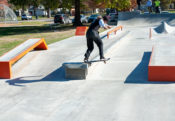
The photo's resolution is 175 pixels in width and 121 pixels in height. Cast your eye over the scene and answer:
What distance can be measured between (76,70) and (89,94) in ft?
5.12

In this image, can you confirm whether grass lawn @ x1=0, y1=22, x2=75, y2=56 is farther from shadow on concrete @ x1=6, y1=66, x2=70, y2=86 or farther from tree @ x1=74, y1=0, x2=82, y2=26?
shadow on concrete @ x1=6, y1=66, x2=70, y2=86

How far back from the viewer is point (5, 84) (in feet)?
27.0

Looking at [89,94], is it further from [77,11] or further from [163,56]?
[77,11]

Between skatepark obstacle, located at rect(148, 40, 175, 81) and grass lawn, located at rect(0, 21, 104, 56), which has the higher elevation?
grass lawn, located at rect(0, 21, 104, 56)

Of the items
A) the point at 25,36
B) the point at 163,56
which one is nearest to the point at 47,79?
the point at 163,56

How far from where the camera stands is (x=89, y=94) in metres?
6.89

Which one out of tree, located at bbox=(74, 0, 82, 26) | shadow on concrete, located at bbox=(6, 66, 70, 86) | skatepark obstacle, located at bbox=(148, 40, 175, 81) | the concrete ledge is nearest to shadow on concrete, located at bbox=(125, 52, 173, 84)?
skatepark obstacle, located at bbox=(148, 40, 175, 81)

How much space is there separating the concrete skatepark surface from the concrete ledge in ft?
0.73

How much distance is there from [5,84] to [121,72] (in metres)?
3.68

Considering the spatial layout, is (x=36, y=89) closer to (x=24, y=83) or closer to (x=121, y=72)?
(x=24, y=83)

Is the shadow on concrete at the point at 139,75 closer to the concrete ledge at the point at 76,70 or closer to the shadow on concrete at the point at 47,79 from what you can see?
the concrete ledge at the point at 76,70

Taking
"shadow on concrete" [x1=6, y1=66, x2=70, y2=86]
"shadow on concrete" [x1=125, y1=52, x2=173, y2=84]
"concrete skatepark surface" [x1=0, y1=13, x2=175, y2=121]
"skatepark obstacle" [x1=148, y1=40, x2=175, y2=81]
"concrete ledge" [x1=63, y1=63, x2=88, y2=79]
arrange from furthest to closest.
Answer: "shadow on concrete" [x1=6, y1=66, x2=70, y2=86]
"concrete ledge" [x1=63, y1=63, x2=88, y2=79]
"shadow on concrete" [x1=125, y1=52, x2=173, y2=84]
"skatepark obstacle" [x1=148, y1=40, x2=175, y2=81]
"concrete skatepark surface" [x1=0, y1=13, x2=175, y2=121]

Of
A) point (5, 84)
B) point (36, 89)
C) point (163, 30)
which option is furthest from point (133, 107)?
point (163, 30)

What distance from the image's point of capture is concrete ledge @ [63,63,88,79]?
8.21 metres
